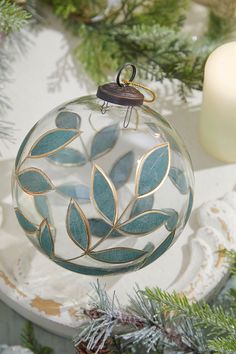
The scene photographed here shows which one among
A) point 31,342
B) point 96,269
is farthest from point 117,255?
point 31,342

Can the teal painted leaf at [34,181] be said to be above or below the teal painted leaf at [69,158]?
below

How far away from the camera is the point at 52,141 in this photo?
53 cm

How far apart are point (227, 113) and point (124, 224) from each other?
0.66ft

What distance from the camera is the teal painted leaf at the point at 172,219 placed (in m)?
0.53

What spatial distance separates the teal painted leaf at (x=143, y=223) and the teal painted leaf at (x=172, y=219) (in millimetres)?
10

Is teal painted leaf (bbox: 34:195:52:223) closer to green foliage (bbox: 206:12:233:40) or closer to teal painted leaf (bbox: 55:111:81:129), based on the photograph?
teal painted leaf (bbox: 55:111:81:129)

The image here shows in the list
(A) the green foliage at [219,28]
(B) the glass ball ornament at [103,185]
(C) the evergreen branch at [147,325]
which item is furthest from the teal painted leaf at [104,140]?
(A) the green foliage at [219,28]

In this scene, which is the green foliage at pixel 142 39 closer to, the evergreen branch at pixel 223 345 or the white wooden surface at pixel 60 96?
the white wooden surface at pixel 60 96

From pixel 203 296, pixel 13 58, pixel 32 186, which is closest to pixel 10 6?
pixel 13 58

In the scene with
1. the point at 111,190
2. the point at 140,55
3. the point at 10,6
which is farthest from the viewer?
the point at 140,55

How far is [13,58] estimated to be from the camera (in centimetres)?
75

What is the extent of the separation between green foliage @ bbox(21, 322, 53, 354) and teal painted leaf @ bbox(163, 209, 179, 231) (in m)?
0.16

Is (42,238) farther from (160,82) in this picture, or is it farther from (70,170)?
(160,82)

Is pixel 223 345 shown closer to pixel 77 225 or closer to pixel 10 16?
pixel 77 225
